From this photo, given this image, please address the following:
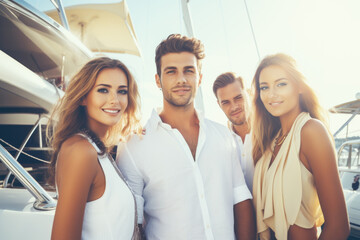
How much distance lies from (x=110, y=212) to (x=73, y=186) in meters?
0.23

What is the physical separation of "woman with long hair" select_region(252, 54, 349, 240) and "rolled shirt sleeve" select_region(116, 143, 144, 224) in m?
0.75

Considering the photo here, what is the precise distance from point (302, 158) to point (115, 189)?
41.0 inches

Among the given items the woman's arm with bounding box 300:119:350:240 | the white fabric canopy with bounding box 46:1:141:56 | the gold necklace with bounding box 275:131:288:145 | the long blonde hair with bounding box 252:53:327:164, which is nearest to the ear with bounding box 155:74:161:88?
the long blonde hair with bounding box 252:53:327:164

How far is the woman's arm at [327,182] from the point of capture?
1132 millimetres

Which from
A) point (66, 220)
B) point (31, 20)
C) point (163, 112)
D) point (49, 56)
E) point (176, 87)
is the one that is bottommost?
point (66, 220)

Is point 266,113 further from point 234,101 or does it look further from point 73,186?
point 73,186

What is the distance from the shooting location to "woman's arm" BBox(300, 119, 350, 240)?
1.13 m

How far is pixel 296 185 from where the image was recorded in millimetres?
1278

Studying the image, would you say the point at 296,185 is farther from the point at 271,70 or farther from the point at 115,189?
the point at 115,189

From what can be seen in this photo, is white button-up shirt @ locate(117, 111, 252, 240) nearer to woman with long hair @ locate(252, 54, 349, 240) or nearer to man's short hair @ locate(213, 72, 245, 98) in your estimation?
woman with long hair @ locate(252, 54, 349, 240)

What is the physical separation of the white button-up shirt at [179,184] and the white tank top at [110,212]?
0.22m

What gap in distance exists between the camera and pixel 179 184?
4.49ft

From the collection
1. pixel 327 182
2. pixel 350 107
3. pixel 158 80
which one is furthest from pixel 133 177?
pixel 350 107

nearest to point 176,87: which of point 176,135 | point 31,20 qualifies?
point 176,135
